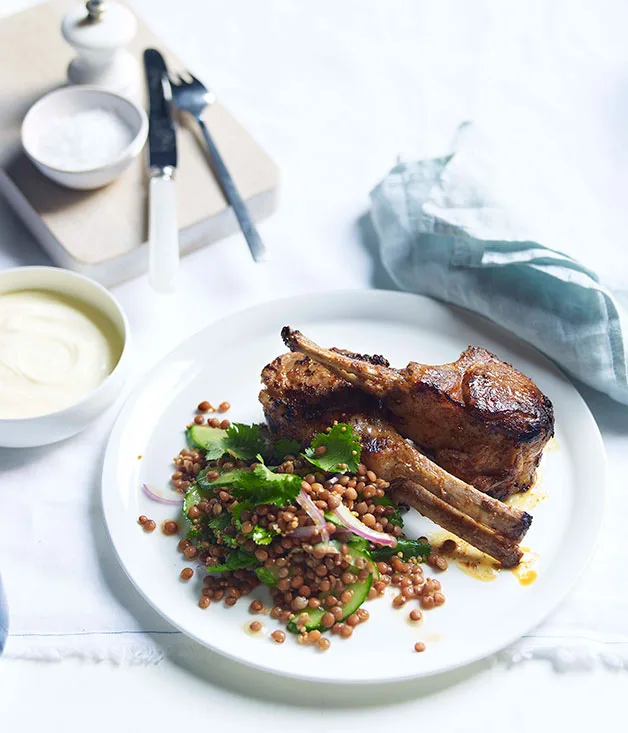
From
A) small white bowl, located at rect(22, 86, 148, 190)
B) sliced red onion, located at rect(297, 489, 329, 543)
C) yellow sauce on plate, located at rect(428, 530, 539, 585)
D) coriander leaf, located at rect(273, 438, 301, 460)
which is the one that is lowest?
yellow sauce on plate, located at rect(428, 530, 539, 585)

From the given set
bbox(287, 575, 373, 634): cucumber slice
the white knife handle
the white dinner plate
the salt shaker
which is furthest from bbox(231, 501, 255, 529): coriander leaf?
the salt shaker

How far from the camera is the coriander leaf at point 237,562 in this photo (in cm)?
300

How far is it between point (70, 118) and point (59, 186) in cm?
31

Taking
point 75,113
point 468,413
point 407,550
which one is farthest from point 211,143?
point 407,550

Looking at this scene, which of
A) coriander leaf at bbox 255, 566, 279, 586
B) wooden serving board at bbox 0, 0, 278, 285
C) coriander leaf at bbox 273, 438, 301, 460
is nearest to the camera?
coriander leaf at bbox 255, 566, 279, 586

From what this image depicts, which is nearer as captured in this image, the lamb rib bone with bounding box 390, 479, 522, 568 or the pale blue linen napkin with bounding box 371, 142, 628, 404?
the lamb rib bone with bounding box 390, 479, 522, 568

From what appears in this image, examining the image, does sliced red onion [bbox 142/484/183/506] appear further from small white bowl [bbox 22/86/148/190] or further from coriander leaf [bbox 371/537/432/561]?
small white bowl [bbox 22/86/148/190]

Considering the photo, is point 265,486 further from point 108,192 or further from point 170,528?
point 108,192

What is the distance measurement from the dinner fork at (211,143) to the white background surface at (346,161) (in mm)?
154

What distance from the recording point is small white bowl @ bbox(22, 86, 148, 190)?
393 centimetres

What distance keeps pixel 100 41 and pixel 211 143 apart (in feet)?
2.19

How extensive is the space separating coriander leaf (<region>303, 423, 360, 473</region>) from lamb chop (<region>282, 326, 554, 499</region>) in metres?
0.23

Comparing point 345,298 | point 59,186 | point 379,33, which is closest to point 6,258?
point 59,186

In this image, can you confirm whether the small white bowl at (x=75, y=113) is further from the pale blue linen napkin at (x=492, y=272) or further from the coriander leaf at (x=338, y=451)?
the coriander leaf at (x=338, y=451)
